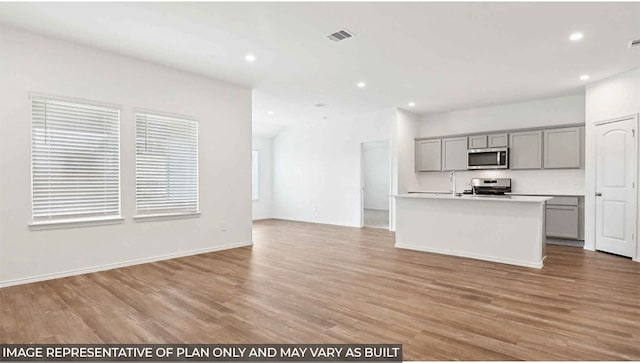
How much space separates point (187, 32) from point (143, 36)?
1.91 feet

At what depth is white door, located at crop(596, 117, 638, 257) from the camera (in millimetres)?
5062

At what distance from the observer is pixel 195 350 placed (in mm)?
2311

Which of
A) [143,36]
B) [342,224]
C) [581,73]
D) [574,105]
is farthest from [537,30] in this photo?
[342,224]

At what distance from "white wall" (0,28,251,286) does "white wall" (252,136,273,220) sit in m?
4.30

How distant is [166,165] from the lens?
502 cm

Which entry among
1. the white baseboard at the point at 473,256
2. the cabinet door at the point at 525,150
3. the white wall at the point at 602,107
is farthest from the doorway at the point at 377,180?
the white wall at the point at 602,107

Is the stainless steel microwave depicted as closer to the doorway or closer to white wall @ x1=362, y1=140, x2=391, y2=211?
the doorway

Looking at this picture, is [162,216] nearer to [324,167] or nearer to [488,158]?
[324,167]

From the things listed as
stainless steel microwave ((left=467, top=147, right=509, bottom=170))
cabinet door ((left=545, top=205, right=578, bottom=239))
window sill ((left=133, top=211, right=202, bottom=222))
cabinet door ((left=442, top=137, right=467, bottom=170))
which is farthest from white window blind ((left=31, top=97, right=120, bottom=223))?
cabinet door ((left=545, top=205, right=578, bottom=239))

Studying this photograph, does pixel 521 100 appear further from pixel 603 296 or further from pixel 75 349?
pixel 75 349

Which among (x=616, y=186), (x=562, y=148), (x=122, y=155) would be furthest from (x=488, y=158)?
(x=122, y=155)

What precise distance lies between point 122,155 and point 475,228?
519 centimetres

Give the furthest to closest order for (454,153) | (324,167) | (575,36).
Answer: (324,167) → (454,153) → (575,36)

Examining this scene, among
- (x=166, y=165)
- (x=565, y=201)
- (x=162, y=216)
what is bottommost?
(x=162, y=216)
